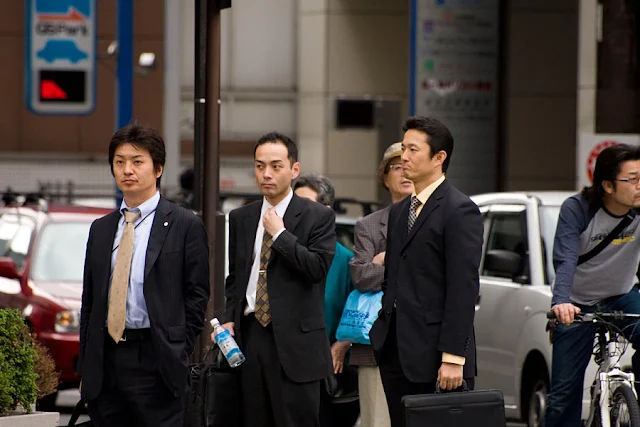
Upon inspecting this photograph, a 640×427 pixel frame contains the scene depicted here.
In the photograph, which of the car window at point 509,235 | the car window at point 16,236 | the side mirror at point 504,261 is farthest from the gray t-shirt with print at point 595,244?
the car window at point 16,236

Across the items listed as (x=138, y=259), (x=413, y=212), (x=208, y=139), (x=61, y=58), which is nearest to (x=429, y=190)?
(x=413, y=212)

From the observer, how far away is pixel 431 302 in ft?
21.4

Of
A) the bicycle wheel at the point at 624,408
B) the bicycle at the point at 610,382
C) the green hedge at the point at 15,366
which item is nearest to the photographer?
the green hedge at the point at 15,366

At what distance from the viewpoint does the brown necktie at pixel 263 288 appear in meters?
7.28

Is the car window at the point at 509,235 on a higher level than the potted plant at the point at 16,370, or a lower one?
higher

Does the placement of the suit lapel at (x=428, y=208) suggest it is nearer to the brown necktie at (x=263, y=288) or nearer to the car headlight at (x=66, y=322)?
the brown necktie at (x=263, y=288)

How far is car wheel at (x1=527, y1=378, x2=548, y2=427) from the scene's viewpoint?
33.8ft

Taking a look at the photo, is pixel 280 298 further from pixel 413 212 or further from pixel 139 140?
pixel 139 140

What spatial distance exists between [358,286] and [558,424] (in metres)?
1.43

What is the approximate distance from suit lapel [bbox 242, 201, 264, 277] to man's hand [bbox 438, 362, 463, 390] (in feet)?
4.66

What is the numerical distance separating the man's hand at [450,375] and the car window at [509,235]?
4.48m

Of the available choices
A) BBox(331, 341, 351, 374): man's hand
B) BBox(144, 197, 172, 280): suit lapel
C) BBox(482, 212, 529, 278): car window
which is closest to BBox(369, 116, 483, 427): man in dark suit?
BBox(144, 197, 172, 280): suit lapel

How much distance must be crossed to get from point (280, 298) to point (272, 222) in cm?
38

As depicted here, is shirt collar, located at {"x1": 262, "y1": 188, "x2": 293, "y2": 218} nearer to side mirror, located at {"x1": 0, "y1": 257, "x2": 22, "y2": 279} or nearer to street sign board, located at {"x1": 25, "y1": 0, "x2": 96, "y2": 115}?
side mirror, located at {"x1": 0, "y1": 257, "x2": 22, "y2": 279}
